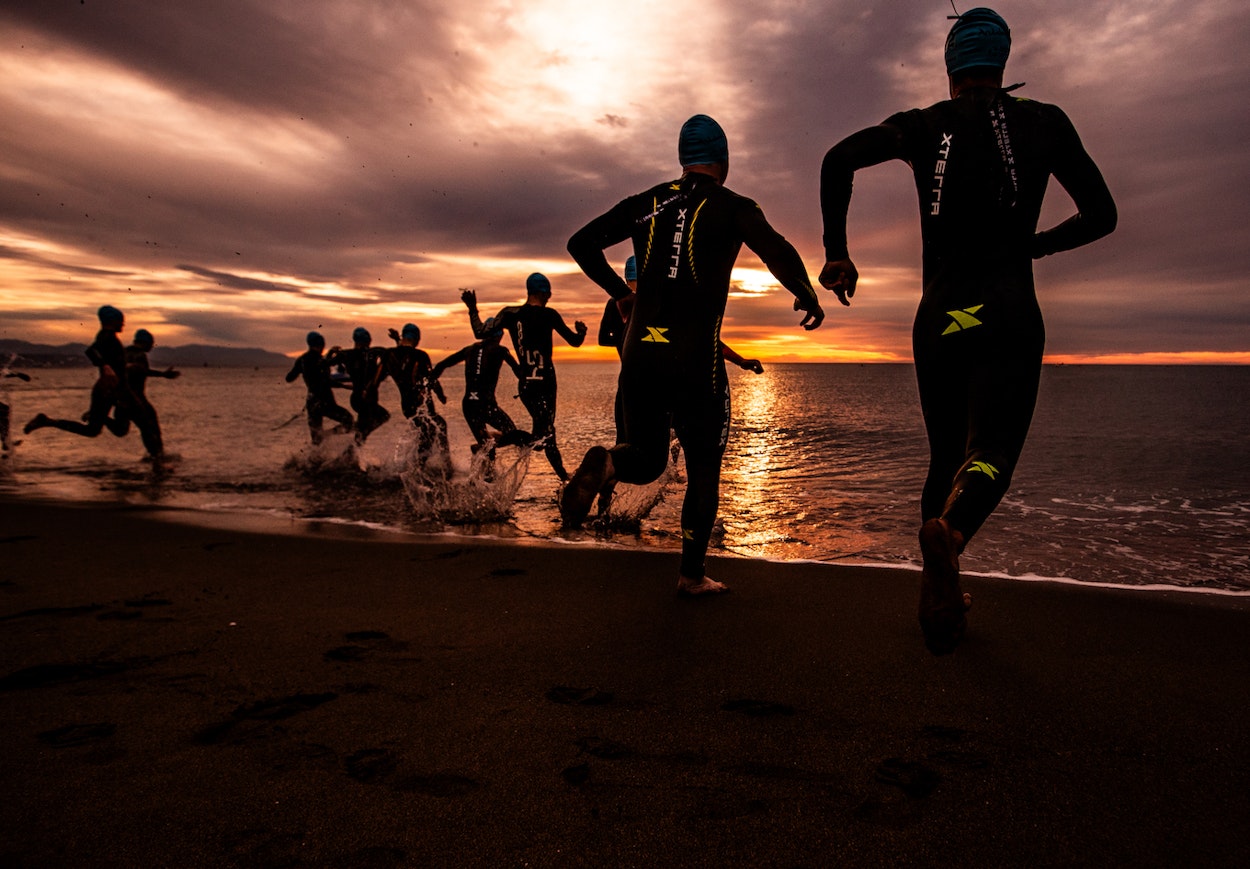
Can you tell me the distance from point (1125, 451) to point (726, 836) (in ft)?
52.3

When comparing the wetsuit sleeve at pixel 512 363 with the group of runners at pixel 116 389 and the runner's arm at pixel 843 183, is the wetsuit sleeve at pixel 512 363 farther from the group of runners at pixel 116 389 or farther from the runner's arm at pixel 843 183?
the runner's arm at pixel 843 183

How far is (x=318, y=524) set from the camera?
6.09m

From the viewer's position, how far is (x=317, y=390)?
41.0 feet

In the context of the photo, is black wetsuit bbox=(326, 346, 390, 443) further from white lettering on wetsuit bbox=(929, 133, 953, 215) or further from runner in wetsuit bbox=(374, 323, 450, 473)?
white lettering on wetsuit bbox=(929, 133, 953, 215)

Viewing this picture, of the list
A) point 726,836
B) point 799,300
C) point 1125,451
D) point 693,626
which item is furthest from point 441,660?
point 1125,451

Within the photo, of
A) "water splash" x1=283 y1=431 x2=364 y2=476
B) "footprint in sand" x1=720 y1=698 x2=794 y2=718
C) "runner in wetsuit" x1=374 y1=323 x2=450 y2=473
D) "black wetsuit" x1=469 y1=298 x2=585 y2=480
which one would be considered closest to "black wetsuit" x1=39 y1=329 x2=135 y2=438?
"water splash" x1=283 y1=431 x2=364 y2=476

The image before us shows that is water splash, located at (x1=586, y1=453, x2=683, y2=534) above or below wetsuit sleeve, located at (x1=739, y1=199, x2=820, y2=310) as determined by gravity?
below

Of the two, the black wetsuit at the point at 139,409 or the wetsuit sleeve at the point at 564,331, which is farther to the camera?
the black wetsuit at the point at 139,409

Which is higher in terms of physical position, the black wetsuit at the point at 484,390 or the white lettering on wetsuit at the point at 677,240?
the white lettering on wetsuit at the point at 677,240

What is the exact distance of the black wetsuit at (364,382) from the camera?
11.3 metres

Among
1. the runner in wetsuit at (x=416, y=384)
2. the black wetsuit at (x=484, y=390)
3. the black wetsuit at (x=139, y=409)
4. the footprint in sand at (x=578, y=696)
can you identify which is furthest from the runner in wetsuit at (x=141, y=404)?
the footprint in sand at (x=578, y=696)

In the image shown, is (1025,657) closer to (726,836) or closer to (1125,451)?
(726,836)

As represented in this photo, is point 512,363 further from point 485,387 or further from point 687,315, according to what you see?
point 687,315

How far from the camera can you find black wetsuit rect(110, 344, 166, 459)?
10539 mm
